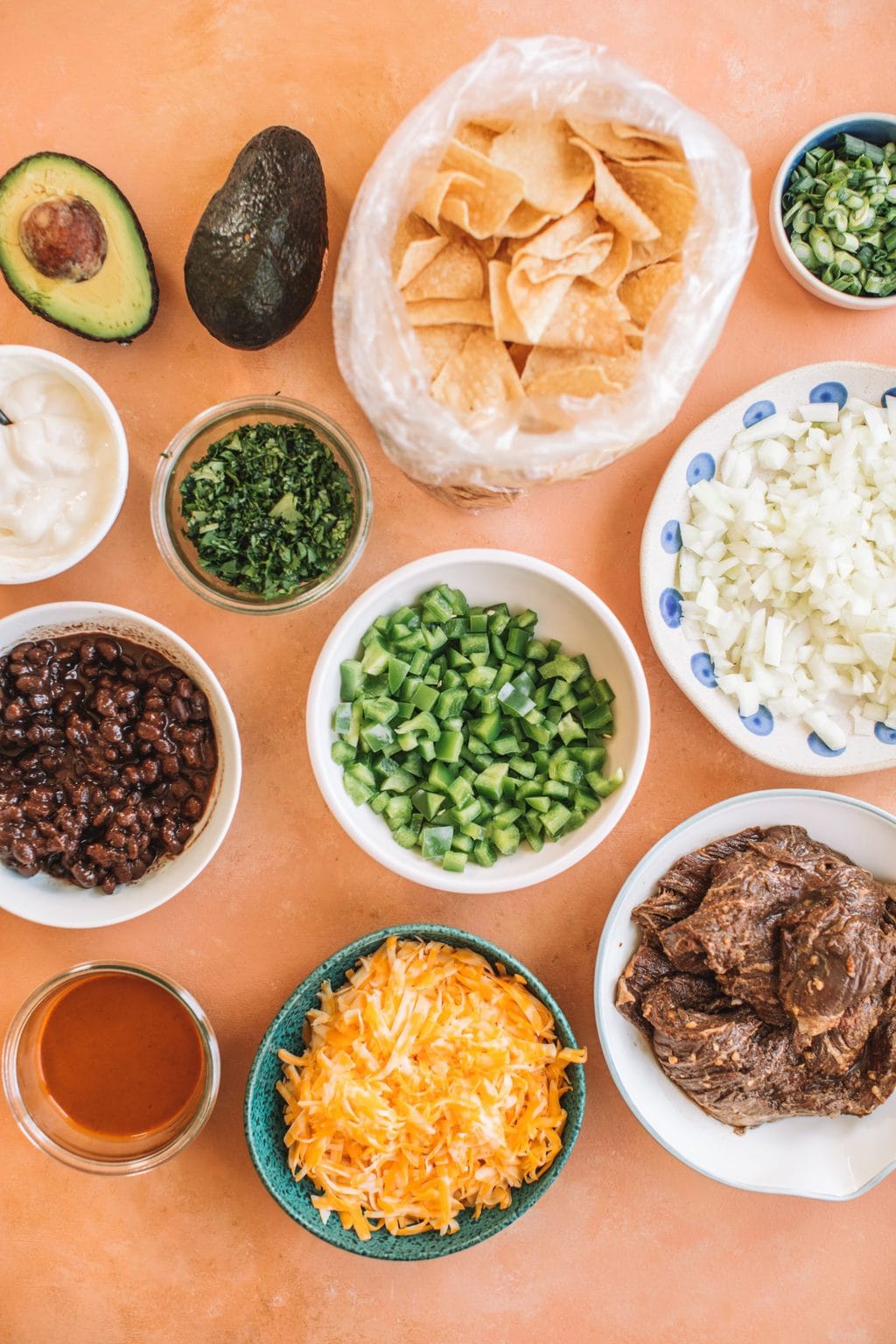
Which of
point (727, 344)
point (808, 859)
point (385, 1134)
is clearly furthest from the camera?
point (727, 344)

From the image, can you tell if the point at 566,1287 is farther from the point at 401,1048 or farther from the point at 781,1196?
the point at 401,1048

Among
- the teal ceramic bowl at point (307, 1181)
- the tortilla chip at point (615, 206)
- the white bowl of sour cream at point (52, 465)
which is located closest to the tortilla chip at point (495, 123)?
the tortilla chip at point (615, 206)

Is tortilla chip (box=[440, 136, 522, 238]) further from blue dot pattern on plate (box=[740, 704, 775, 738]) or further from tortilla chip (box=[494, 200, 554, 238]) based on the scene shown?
blue dot pattern on plate (box=[740, 704, 775, 738])

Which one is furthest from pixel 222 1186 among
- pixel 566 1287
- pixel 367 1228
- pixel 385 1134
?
pixel 566 1287

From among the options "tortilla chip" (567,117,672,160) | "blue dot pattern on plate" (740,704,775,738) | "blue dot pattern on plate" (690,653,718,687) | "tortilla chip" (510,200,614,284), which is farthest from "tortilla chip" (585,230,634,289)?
"blue dot pattern on plate" (740,704,775,738)

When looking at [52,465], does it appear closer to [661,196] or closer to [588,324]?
[588,324]

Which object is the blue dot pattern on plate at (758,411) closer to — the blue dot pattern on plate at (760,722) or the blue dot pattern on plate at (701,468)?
the blue dot pattern on plate at (701,468)
